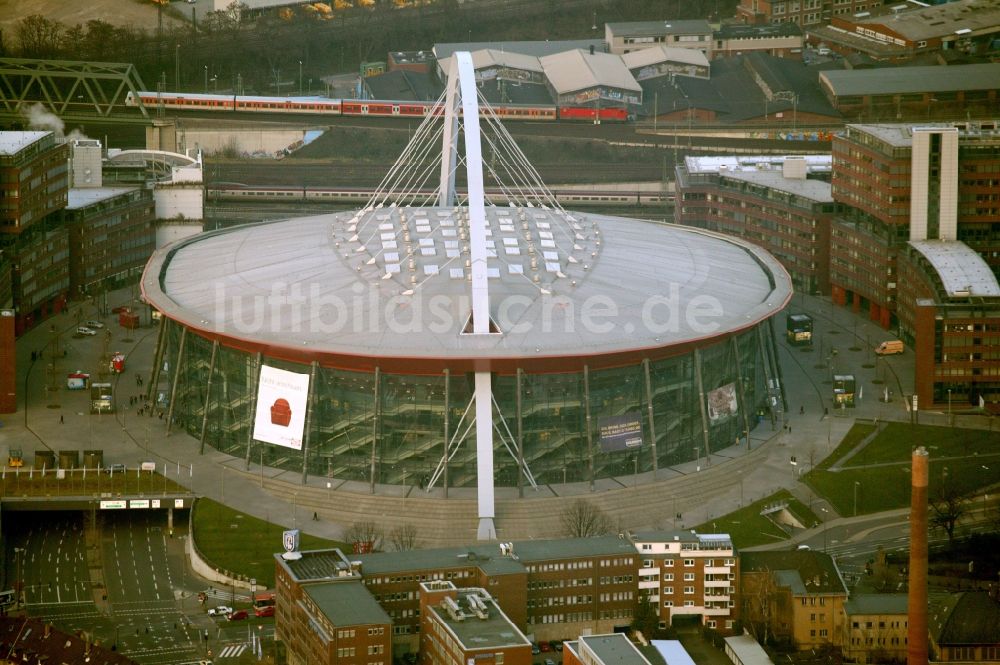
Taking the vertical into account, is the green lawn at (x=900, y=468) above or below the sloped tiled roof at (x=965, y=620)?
above

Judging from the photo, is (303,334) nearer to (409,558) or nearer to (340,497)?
(340,497)

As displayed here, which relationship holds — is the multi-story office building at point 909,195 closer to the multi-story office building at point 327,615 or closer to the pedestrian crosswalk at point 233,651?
the multi-story office building at point 327,615

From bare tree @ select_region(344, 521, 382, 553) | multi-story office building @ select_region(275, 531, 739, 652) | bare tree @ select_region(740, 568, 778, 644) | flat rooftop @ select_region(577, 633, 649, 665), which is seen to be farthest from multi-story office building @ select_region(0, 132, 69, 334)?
flat rooftop @ select_region(577, 633, 649, 665)

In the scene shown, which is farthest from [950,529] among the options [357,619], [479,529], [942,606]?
[357,619]

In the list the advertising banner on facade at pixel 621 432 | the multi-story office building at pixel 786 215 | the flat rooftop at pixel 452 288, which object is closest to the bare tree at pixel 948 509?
the flat rooftop at pixel 452 288

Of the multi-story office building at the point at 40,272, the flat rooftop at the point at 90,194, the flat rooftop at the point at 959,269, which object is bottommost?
the multi-story office building at the point at 40,272
